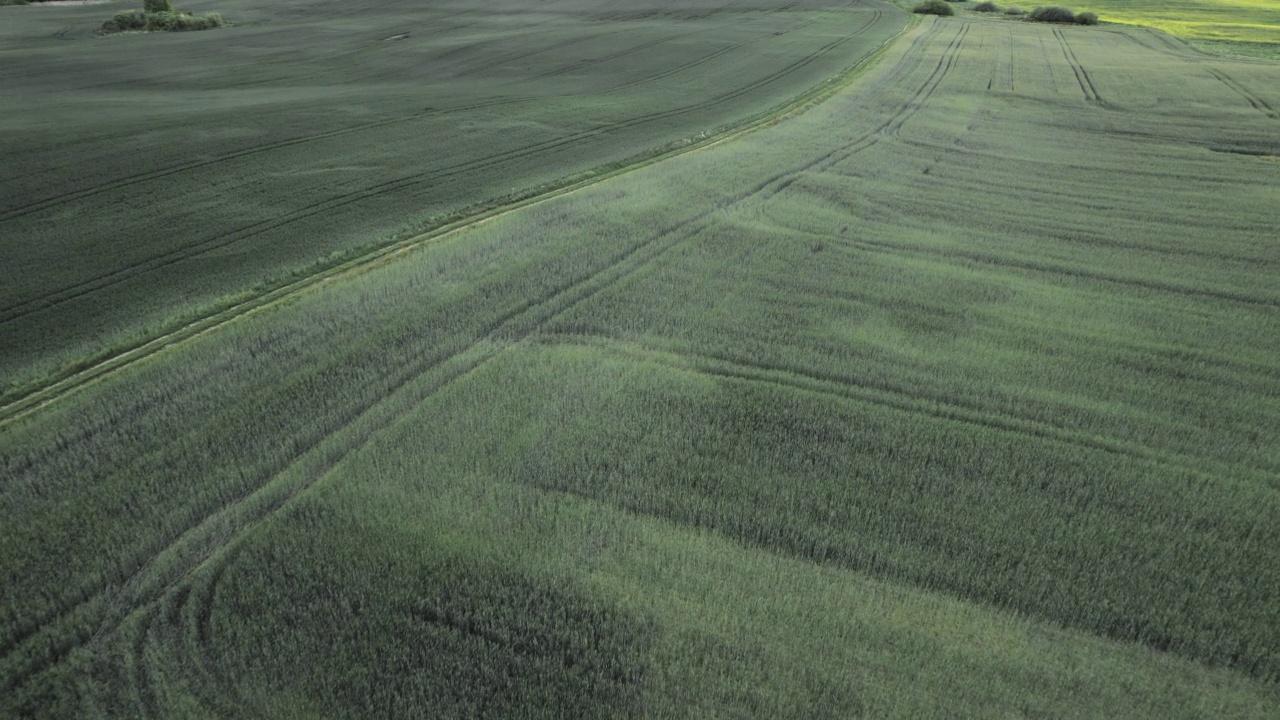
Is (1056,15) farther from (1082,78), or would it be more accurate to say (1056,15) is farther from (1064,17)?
(1082,78)

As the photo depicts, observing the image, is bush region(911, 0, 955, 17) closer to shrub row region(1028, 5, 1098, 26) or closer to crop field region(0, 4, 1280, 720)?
shrub row region(1028, 5, 1098, 26)

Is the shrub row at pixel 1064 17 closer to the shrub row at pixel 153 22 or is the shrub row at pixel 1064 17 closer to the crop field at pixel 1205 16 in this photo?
the crop field at pixel 1205 16

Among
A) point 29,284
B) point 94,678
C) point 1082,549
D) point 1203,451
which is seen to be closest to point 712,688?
point 1082,549

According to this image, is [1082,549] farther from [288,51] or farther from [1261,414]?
[288,51]

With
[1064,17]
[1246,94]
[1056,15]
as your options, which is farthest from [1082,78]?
[1064,17]

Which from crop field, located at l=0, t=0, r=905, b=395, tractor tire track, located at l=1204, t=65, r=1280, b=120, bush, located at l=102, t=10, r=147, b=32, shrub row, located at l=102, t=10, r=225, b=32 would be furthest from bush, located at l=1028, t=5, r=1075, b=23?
bush, located at l=102, t=10, r=147, b=32

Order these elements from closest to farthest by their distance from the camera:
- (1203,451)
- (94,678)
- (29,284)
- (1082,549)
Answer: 1. (94,678)
2. (1082,549)
3. (1203,451)
4. (29,284)
